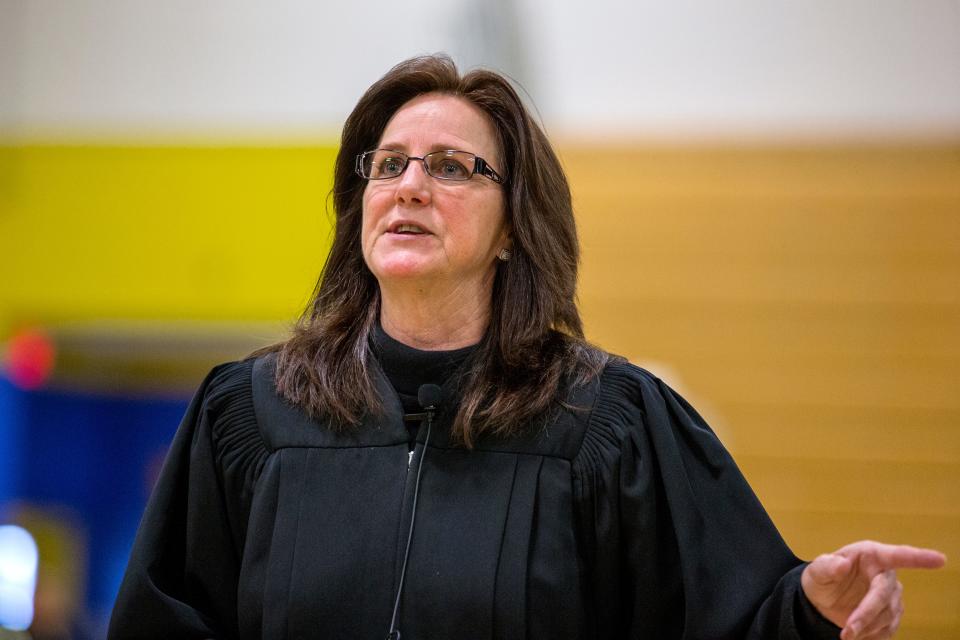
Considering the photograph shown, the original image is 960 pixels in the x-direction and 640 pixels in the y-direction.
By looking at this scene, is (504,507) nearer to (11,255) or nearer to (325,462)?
(325,462)

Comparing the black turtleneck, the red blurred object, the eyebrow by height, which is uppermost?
the eyebrow

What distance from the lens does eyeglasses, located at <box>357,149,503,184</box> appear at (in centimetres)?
196

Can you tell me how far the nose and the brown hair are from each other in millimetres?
167

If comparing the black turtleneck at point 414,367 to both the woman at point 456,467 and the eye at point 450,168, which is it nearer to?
the woman at point 456,467

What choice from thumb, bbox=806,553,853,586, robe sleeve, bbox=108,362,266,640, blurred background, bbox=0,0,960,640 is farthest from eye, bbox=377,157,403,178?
blurred background, bbox=0,0,960,640

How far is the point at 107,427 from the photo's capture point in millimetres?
4598

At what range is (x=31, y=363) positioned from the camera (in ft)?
15.1

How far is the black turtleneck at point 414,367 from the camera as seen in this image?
1914mm

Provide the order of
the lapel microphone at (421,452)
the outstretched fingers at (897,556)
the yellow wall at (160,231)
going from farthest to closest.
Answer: the yellow wall at (160,231)
the lapel microphone at (421,452)
the outstretched fingers at (897,556)

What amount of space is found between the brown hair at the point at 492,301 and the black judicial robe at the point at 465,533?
0.04 m

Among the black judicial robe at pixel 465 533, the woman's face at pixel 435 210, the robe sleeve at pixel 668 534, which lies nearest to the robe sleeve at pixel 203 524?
the black judicial robe at pixel 465 533

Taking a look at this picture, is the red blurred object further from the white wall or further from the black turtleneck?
the black turtleneck

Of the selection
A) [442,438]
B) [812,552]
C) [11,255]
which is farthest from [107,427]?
[442,438]

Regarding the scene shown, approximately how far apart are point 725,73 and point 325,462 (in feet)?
9.74
